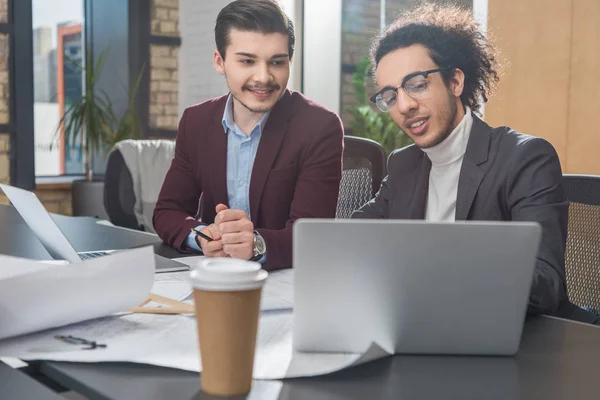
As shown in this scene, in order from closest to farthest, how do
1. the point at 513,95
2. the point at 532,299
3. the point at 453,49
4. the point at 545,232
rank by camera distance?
the point at 532,299 < the point at 545,232 < the point at 453,49 < the point at 513,95

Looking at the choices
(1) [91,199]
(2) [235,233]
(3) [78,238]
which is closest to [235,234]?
(2) [235,233]

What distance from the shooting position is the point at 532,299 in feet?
3.73

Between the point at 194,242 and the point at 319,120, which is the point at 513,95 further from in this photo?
the point at 194,242

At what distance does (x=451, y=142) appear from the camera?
1.59 meters

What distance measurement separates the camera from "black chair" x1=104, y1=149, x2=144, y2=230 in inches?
120

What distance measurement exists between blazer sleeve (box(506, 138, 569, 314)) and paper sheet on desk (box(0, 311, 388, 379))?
1.50ft

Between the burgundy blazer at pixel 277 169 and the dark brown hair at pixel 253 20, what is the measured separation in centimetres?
20

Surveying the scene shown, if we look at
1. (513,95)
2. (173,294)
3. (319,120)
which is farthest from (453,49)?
(513,95)

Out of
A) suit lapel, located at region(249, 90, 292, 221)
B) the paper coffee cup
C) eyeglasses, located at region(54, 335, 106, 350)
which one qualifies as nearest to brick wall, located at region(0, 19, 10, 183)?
suit lapel, located at region(249, 90, 292, 221)

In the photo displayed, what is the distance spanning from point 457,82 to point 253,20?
53 centimetres

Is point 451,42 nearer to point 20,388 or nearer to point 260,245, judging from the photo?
point 260,245

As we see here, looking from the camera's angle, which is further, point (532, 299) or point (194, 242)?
point (194, 242)

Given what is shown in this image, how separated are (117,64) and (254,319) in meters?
5.09

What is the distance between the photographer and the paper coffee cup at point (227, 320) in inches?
27.9
